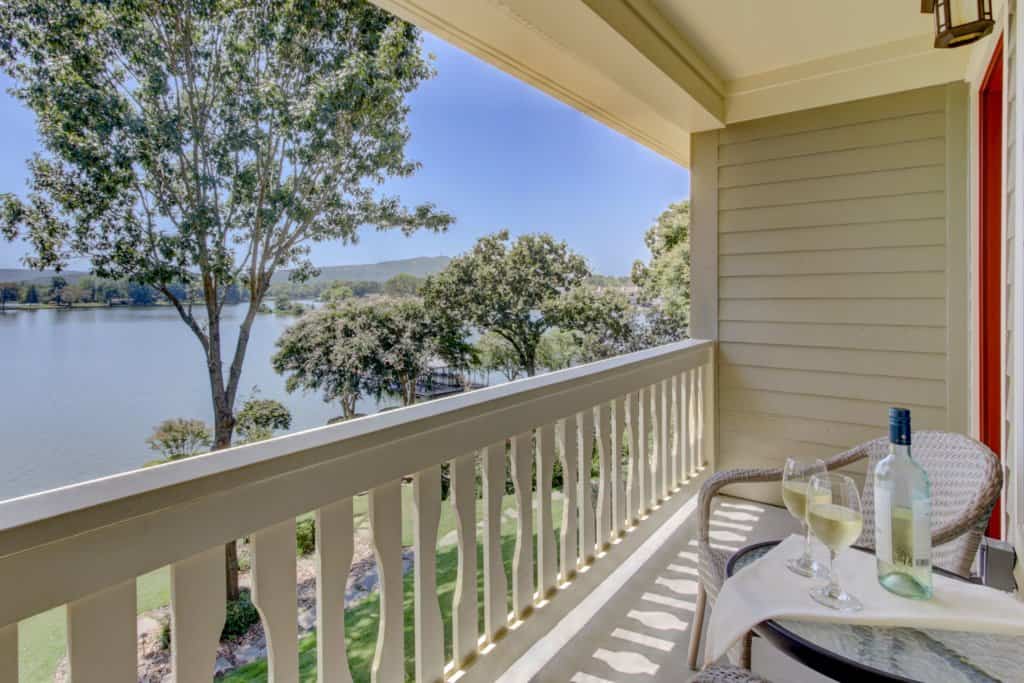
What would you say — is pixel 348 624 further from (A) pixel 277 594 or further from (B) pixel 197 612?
(B) pixel 197 612

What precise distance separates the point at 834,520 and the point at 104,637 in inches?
50.8

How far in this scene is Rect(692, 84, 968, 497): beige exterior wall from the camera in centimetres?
288

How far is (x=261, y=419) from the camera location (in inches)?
71.7

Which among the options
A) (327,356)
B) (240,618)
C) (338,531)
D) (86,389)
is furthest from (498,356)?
(86,389)

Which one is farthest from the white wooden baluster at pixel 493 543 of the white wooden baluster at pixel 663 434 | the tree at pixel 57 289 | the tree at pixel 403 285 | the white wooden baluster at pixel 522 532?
the white wooden baluster at pixel 663 434

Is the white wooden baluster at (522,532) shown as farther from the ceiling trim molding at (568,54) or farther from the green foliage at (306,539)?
the ceiling trim molding at (568,54)

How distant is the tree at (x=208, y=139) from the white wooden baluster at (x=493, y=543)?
764mm

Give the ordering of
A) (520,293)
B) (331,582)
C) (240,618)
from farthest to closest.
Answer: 1. (520,293)
2. (240,618)
3. (331,582)

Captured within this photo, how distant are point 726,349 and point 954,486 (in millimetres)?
2086

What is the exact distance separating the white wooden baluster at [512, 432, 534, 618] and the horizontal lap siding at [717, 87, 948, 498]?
213cm

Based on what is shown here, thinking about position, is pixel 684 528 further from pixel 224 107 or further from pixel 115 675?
pixel 224 107

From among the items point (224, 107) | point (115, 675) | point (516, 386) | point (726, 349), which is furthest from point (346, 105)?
point (726, 349)

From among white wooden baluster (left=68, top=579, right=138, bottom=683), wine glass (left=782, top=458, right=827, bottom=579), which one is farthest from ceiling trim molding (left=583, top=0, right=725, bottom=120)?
white wooden baluster (left=68, top=579, right=138, bottom=683)

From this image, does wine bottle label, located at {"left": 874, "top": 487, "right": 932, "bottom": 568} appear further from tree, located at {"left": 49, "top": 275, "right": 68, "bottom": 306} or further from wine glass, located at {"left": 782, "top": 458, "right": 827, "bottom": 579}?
tree, located at {"left": 49, "top": 275, "right": 68, "bottom": 306}
